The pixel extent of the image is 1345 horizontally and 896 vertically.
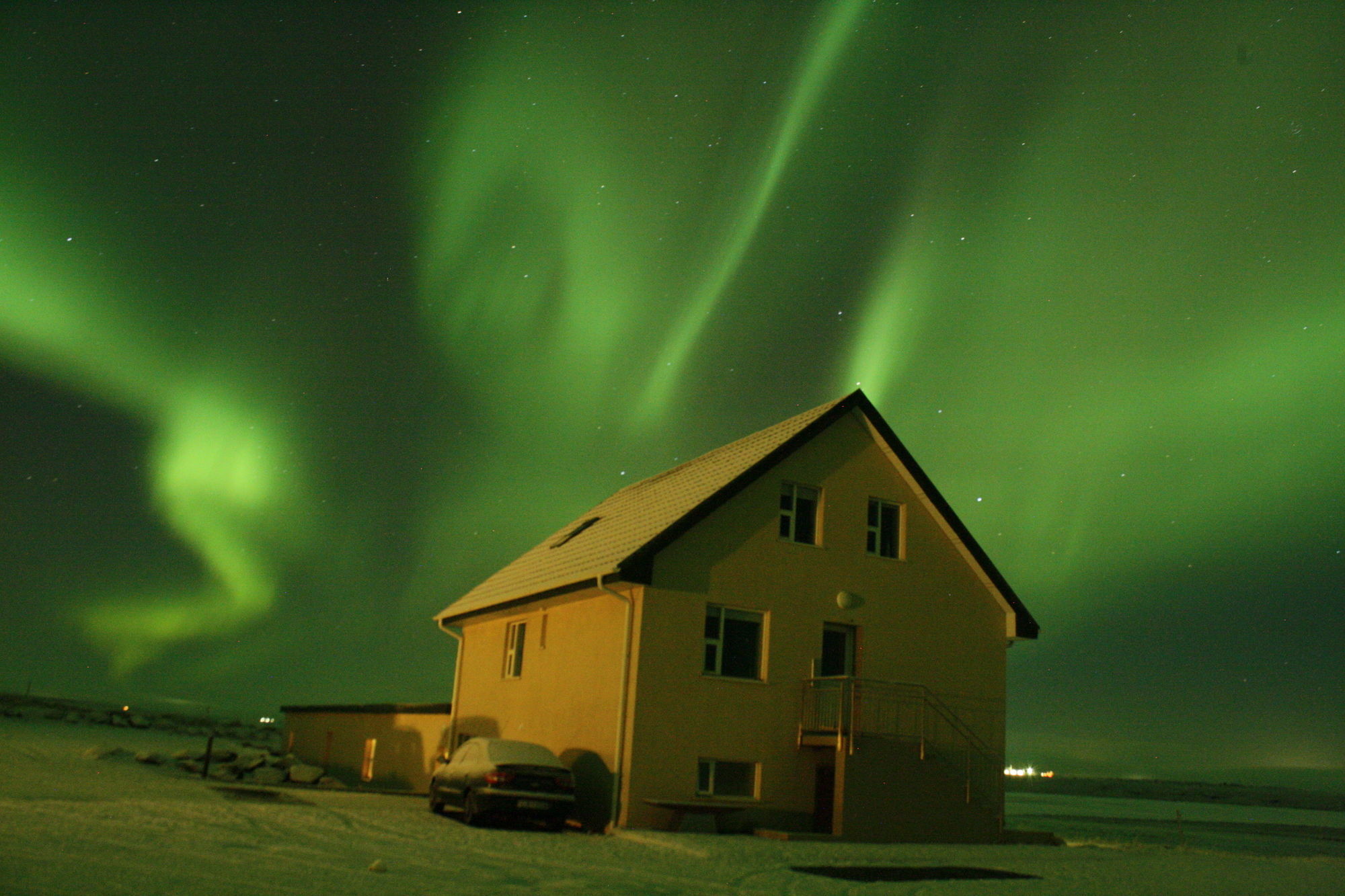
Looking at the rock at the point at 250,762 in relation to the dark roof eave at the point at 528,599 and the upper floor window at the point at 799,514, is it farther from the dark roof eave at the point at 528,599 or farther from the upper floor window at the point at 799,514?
the upper floor window at the point at 799,514

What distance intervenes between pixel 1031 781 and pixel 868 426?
5470 inches

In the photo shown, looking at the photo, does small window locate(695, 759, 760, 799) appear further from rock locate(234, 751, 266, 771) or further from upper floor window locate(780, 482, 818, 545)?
rock locate(234, 751, 266, 771)

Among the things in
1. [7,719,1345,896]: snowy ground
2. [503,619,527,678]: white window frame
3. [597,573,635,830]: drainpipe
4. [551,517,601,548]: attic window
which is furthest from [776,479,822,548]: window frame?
[503,619,527,678]: white window frame

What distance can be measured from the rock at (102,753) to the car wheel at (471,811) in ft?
53.6

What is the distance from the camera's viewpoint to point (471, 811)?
58.7ft

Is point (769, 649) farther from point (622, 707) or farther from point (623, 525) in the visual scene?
point (623, 525)

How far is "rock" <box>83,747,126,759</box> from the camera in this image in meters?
29.5

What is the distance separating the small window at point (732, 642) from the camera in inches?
795

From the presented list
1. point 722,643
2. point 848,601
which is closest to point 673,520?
point 722,643

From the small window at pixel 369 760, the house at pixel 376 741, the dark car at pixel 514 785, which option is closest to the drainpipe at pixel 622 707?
the dark car at pixel 514 785

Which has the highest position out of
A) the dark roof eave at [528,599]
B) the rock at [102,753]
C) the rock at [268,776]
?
the dark roof eave at [528,599]

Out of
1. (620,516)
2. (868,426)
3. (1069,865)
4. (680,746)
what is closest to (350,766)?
(620,516)

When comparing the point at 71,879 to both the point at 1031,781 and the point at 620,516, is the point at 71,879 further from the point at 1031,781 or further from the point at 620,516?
the point at 1031,781

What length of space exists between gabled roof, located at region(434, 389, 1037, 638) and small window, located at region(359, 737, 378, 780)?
7166 millimetres
